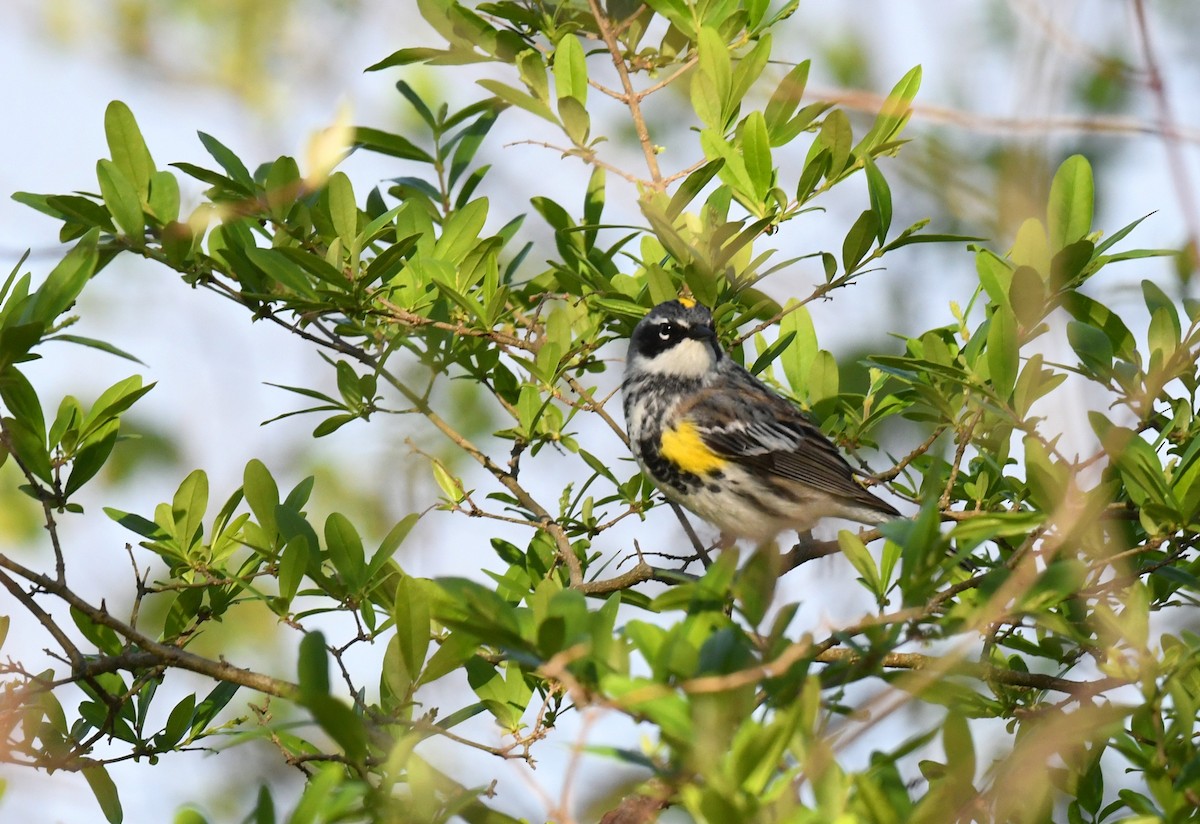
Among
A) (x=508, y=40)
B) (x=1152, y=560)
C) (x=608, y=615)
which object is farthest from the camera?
(x=508, y=40)

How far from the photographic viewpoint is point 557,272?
3725mm

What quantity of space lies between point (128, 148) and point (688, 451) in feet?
7.96

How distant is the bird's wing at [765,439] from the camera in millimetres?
4973

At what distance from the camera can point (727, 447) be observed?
5.26 m

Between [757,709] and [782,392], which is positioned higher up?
[782,392]

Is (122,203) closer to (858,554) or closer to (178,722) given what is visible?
(178,722)

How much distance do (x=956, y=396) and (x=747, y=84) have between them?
1078mm

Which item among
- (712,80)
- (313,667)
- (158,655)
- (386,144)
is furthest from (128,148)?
(313,667)

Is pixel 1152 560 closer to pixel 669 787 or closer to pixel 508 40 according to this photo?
pixel 669 787

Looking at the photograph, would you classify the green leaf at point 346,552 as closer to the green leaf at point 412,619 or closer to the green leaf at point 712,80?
the green leaf at point 412,619

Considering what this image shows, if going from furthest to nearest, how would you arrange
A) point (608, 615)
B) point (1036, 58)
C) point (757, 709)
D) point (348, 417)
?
point (348, 417) → point (1036, 58) → point (608, 615) → point (757, 709)

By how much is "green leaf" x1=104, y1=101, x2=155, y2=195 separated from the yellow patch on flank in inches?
86.0

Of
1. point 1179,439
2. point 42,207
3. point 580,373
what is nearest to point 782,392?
point 580,373

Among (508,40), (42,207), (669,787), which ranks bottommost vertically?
(669,787)
